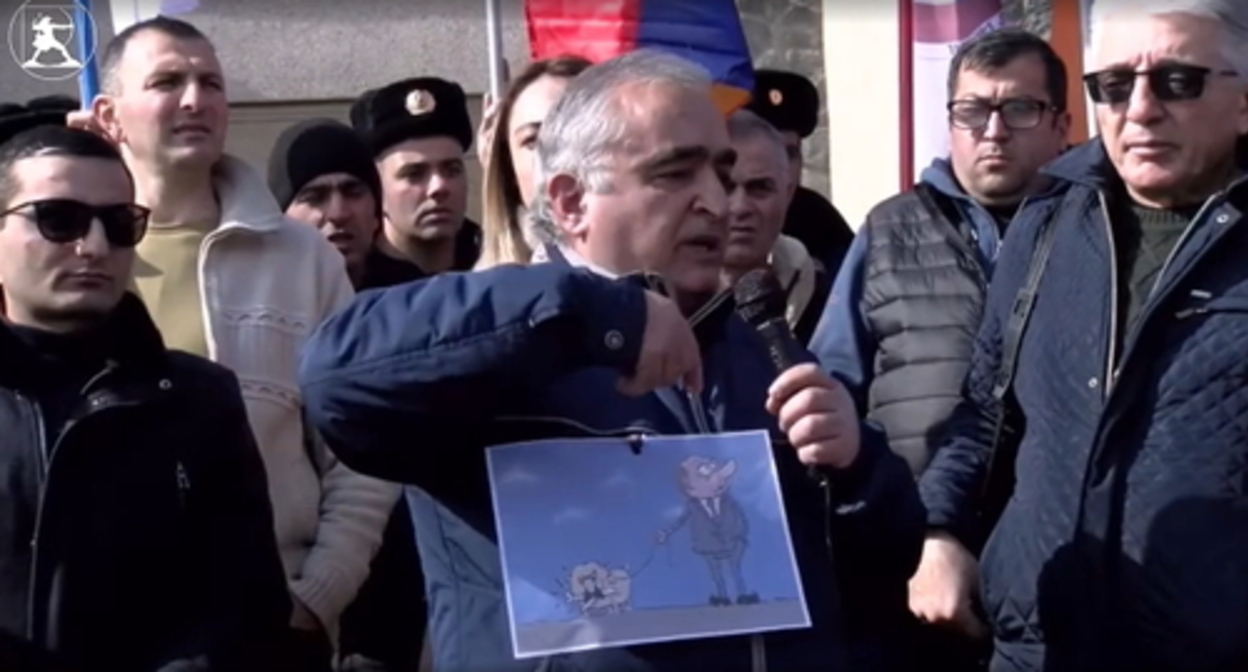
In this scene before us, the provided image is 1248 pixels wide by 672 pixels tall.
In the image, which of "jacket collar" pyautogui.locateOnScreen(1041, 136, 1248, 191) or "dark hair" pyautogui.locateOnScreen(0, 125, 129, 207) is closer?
"jacket collar" pyautogui.locateOnScreen(1041, 136, 1248, 191)

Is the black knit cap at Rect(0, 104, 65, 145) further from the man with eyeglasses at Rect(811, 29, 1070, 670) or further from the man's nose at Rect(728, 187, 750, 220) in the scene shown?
the man with eyeglasses at Rect(811, 29, 1070, 670)

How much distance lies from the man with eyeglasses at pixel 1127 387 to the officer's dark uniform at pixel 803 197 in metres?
1.91

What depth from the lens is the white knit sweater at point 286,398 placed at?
13.9 ft

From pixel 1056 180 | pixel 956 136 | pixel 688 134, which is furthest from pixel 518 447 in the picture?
pixel 956 136

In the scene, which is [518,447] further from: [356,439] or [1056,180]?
[1056,180]

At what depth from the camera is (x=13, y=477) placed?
3449 mm

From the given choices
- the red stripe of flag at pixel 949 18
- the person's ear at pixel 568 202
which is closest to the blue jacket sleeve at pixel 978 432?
the person's ear at pixel 568 202

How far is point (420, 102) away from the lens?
555 centimetres

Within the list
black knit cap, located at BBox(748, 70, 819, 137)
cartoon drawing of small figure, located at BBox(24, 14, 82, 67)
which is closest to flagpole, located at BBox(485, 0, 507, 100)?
black knit cap, located at BBox(748, 70, 819, 137)

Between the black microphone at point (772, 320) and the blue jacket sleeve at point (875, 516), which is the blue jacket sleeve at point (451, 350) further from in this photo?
the blue jacket sleeve at point (875, 516)

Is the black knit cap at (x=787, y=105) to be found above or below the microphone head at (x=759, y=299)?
above

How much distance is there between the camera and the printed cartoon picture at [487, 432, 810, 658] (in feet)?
9.16

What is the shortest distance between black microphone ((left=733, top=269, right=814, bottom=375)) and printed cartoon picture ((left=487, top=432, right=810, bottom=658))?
0.44 ft

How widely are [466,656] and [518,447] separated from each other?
281 millimetres
